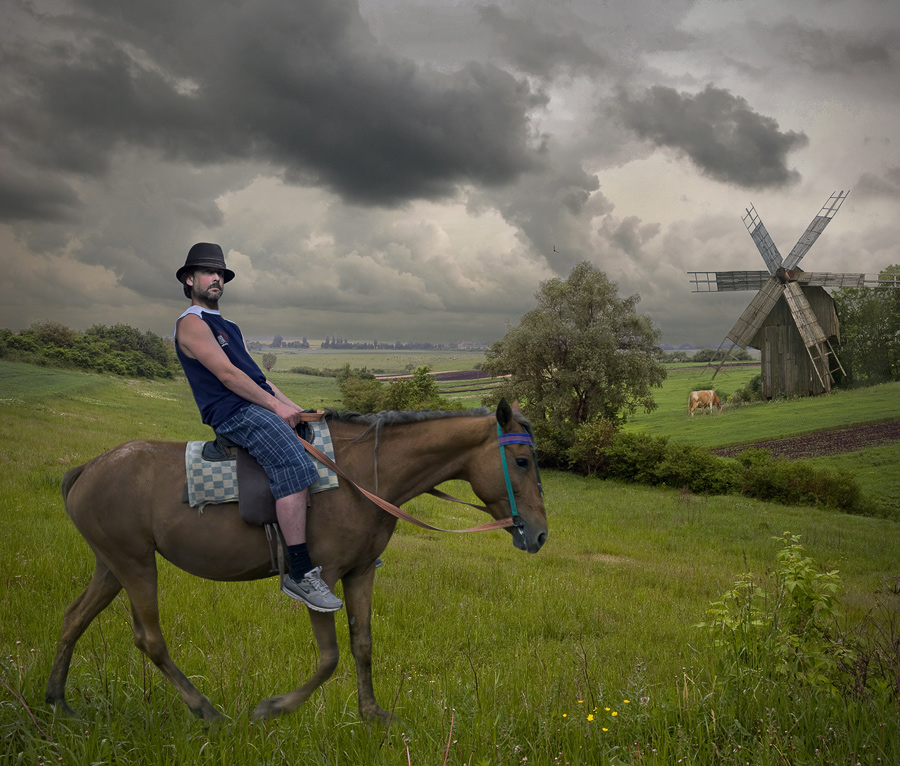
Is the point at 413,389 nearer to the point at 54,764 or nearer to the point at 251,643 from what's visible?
the point at 251,643

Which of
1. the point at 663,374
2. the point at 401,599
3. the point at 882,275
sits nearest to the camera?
the point at 401,599

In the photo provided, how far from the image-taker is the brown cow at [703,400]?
67.5ft

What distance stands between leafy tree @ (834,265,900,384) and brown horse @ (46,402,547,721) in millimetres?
16097

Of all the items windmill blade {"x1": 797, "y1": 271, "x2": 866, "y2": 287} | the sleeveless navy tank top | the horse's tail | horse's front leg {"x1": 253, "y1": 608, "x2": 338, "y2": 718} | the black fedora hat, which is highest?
windmill blade {"x1": 797, "y1": 271, "x2": 866, "y2": 287}

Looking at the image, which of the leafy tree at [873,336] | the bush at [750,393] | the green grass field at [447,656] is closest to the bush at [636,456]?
the bush at [750,393]

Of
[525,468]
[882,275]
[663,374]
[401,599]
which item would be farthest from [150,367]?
[882,275]

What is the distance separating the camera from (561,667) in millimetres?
4137

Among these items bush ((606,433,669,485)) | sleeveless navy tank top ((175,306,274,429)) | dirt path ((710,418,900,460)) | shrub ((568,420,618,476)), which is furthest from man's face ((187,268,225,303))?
shrub ((568,420,618,476))

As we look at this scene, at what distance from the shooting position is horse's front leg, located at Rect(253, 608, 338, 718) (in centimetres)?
287

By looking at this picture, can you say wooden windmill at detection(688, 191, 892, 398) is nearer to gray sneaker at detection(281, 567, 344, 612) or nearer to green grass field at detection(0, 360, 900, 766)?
green grass field at detection(0, 360, 900, 766)

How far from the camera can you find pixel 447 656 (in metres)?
4.61

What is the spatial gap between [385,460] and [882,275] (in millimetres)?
17851

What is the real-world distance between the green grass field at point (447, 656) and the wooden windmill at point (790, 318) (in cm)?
707

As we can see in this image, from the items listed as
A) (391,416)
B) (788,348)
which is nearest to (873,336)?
(788,348)
